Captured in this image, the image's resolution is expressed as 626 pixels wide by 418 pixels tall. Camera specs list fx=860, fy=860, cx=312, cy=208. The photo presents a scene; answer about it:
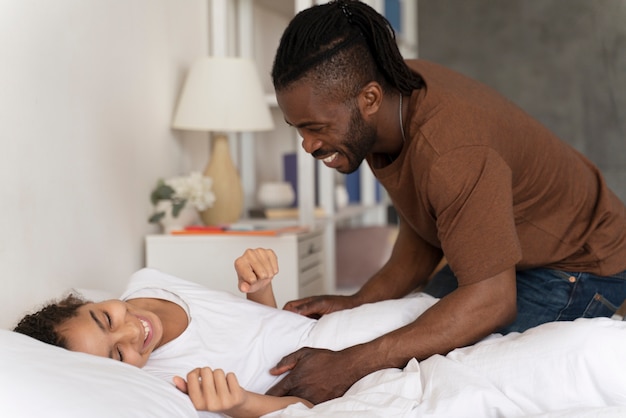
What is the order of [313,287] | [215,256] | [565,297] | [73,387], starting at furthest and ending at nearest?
[313,287]
[215,256]
[565,297]
[73,387]

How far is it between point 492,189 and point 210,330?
63 centimetres

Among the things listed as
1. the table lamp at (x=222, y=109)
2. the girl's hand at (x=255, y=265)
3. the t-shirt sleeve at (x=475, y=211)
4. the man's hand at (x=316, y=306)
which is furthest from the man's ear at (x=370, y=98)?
the table lamp at (x=222, y=109)

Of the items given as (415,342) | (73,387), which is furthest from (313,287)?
(73,387)

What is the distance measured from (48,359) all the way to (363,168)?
370cm

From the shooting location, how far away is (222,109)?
10.3ft

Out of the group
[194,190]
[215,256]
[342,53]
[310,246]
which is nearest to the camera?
[342,53]

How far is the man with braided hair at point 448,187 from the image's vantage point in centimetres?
158

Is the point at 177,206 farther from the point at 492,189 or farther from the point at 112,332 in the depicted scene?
the point at 492,189

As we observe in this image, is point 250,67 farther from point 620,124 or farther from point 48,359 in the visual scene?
point 48,359

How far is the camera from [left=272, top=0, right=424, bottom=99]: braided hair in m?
1.71

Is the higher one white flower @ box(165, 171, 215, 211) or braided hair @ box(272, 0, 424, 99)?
braided hair @ box(272, 0, 424, 99)

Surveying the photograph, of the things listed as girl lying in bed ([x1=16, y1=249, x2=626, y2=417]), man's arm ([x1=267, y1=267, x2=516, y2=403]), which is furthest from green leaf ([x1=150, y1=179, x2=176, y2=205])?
man's arm ([x1=267, y1=267, x2=516, y2=403])

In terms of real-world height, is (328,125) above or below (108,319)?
above

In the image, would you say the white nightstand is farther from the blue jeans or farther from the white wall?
the blue jeans
